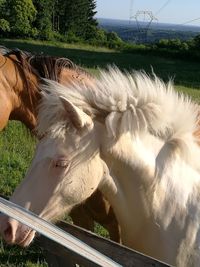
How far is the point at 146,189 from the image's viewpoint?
215 centimetres

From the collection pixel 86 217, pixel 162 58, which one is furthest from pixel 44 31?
pixel 86 217

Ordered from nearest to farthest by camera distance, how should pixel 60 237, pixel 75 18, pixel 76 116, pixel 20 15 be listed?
pixel 60 237
pixel 76 116
pixel 20 15
pixel 75 18

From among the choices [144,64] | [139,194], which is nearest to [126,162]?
[139,194]

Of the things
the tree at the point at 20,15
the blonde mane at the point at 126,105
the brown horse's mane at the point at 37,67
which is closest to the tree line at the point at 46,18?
the tree at the point at 20,15

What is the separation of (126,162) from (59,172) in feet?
0.93

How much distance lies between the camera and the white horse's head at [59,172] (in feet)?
6.59

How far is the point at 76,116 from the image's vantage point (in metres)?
1.99

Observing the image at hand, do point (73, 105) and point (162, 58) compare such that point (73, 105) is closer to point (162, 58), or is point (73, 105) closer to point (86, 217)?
point (86, 217)

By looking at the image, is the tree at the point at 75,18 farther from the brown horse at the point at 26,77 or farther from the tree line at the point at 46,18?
the brown horse at the point at 26,77

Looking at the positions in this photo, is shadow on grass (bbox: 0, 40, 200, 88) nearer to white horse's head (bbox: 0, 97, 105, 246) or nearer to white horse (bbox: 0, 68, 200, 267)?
white horse (bbox: 0, 68, 200, 267)

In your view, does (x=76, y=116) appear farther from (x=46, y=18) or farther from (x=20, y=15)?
(x=46, y=18)

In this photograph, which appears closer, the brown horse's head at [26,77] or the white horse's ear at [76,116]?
the white horse's ear at [76,116]

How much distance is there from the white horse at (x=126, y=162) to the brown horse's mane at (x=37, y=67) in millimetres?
1219

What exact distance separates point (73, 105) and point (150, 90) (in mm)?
367
